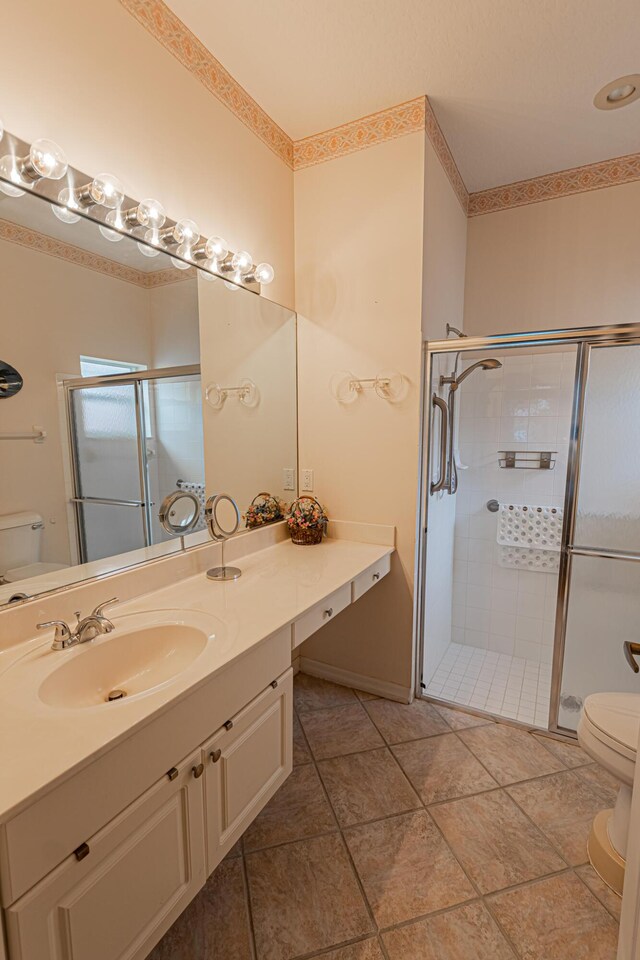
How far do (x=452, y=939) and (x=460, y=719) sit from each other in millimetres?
1010

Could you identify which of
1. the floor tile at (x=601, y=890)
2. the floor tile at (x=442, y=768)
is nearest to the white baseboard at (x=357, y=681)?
the floor tile at (x=442, y=768)

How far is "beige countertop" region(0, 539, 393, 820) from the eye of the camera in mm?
791

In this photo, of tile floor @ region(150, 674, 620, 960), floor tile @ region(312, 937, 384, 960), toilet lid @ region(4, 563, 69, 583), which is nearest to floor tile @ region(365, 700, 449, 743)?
tile floor @ region(150, 674, 620, 960)

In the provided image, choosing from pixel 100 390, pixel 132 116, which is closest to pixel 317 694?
pixel 100 390

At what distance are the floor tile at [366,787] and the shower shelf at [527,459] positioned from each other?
1.76 meters

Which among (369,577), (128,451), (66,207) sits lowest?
(369,577)

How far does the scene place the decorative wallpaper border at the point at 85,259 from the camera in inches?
46.5

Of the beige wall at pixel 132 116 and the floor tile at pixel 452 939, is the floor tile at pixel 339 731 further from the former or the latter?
the beige wall at pixel 132 116

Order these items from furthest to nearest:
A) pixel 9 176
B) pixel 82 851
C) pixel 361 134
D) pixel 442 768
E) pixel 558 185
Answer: pixel 558 185 < pixel 361 134 < pixel 442 768 < pixel 9 176 < pixel 82 851

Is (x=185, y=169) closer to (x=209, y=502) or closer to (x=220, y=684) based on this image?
(x=209, y=502)

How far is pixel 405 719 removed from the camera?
2.19m

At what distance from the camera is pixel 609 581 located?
83.4 inches

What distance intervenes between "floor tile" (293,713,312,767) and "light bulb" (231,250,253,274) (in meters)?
2.13

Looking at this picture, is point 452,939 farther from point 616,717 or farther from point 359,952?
point 616,717
